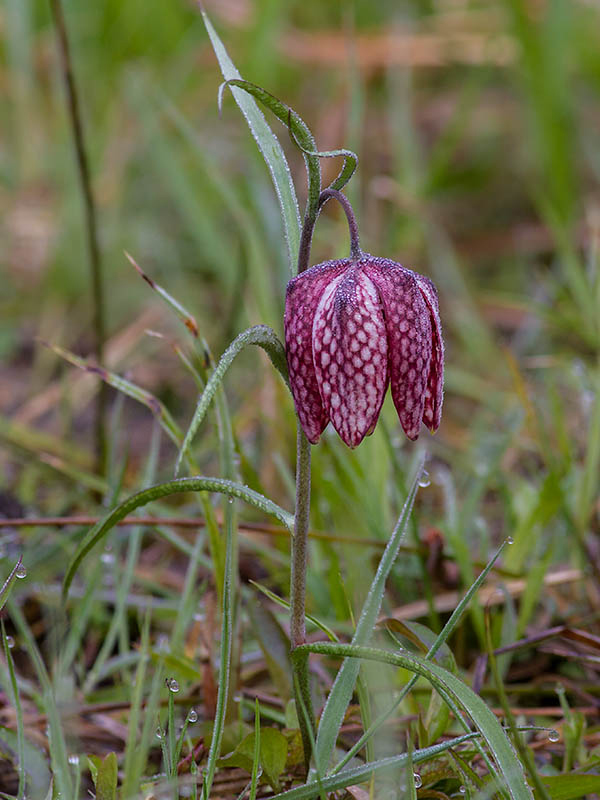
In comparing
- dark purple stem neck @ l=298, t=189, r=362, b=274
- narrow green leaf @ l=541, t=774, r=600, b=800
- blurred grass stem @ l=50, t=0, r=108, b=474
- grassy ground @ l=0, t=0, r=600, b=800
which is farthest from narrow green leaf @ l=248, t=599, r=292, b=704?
blurred grass stem @ l=50, t=0, r=108, b=474

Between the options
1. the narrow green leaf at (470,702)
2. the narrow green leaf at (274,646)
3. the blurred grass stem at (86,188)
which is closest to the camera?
the narrow green leaf at (470,702)

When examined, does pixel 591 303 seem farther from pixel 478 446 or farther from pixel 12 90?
pixel 12 90

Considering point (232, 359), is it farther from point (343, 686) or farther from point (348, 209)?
point (343, 686)

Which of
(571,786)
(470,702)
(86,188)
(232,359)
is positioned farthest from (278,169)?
(86,188)

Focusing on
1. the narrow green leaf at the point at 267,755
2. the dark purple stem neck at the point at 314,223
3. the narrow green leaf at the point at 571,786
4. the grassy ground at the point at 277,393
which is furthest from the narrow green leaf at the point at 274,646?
the dark purple stem neck at the point at 314,223

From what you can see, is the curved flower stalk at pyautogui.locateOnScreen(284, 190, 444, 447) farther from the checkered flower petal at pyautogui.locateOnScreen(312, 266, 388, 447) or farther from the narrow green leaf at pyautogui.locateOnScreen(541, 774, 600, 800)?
the narrow green leaf at pyautogui.locateOnScreen(541, 774, 600, 800)

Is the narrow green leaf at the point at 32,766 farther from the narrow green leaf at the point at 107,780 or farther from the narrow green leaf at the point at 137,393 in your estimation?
the narrow green leaf at the point at 137,393

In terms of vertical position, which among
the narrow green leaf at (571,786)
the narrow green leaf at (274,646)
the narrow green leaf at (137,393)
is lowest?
the narrow green leaf at (571,786)

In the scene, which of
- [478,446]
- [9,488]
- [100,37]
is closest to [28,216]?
[100,37]
